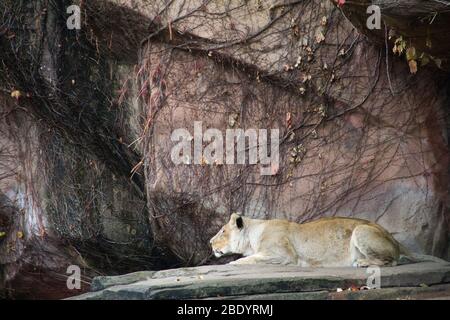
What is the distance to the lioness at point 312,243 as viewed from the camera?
1085cm

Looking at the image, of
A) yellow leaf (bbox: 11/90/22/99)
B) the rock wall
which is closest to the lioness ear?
the rock wall

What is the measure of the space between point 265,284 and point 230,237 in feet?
8.87

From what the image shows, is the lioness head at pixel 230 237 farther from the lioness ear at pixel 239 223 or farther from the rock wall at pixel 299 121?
the rock wall at pixel 299 121

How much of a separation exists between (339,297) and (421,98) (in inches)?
173

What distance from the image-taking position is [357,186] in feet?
42.1

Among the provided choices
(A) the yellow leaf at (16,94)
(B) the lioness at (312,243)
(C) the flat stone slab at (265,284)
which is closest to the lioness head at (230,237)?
(B) the lioness at (312,243)

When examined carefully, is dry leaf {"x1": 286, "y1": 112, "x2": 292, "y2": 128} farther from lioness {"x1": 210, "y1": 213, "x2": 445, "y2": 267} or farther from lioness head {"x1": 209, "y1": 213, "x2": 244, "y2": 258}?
lioness head {"x1": 209, "y1": 213, "x2": 244, "y2": 258}

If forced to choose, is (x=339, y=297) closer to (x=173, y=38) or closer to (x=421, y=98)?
(x=421, y=98)

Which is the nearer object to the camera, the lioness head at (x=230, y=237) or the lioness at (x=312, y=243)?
the lioness at (x=312, y=243)

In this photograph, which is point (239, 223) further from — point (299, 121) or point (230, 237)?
point (299, 121)

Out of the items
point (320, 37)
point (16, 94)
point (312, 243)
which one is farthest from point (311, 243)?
point (16, 94)

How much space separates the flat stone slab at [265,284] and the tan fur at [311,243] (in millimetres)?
493

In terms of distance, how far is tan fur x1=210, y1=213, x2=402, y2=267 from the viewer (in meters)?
10.8

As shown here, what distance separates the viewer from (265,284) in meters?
9.48
